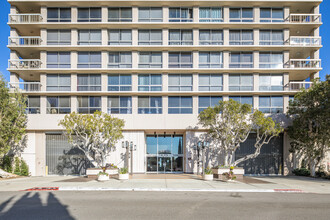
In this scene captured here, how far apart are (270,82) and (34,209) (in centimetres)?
2814

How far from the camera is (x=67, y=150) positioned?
2928 cm

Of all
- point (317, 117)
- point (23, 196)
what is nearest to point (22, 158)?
point (23, 196)

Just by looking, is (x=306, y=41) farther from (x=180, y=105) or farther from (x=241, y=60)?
(x=180, y=105)

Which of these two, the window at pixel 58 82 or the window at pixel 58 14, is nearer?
the window at pixel 58 82

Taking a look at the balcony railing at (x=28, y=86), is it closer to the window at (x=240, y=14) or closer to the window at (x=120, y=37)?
the window at (x=120, y=37)

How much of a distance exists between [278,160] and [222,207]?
21.6m

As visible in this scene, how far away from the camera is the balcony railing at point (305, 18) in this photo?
98.1 ft

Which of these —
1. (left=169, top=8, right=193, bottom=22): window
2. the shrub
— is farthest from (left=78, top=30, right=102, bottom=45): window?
the shrub

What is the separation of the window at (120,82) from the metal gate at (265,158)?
15793 millimetres

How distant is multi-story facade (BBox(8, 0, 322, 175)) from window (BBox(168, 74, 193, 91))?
12 cm

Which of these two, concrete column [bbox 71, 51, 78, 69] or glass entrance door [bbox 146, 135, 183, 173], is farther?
glass entrance door [bbox 146, 135, 183, 173]

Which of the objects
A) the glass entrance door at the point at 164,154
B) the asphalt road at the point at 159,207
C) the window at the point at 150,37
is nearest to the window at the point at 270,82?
the glass entrance door at the point at 164,154

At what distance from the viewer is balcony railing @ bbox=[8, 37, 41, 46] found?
29453 millimetres

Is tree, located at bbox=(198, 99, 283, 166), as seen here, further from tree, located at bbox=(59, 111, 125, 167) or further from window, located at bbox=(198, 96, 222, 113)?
tree, located at bbox=(59, 111, 125, 167)
